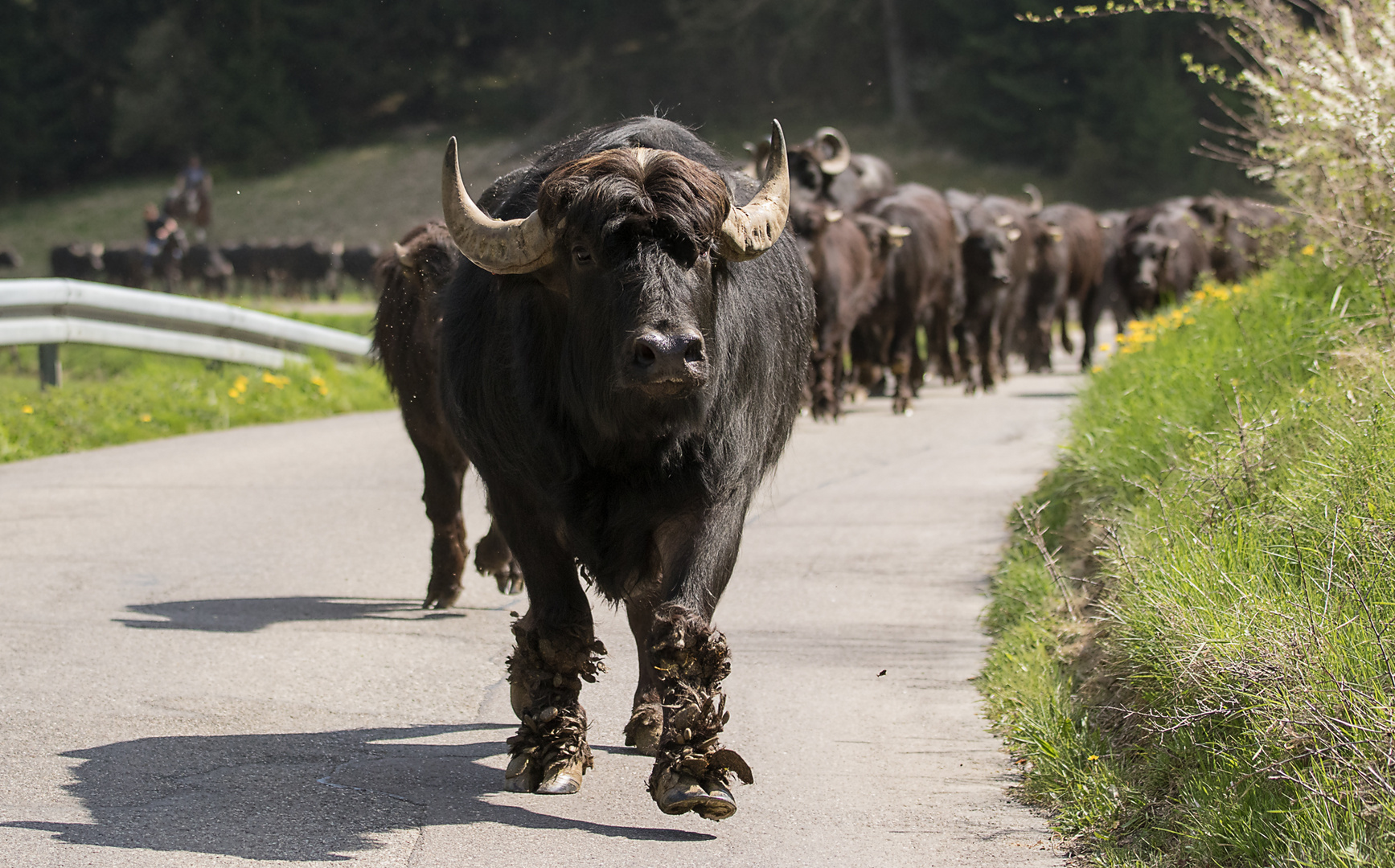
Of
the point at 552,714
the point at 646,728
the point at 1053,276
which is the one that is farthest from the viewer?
the point at 1053,276

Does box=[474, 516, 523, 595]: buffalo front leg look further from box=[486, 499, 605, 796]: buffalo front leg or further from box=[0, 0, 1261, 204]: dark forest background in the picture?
box=[0, 0, 1261, 204]: dark forest background

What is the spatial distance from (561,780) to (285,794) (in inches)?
31.6

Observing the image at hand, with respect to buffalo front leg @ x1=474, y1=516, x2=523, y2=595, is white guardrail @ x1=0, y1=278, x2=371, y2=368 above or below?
above

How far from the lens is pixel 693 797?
418cm

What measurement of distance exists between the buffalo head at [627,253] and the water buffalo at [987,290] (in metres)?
13.9

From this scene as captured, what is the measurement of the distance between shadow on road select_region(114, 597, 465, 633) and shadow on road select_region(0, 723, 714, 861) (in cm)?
173

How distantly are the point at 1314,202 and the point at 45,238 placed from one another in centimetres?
5523

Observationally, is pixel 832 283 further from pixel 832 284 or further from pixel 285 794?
pixel 285 794

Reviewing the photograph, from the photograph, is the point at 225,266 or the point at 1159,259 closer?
the point at 1159,259

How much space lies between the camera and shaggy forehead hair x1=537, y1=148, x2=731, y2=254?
4.39m

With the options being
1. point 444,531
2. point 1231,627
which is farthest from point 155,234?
point 1231,627

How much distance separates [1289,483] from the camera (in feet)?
18.2

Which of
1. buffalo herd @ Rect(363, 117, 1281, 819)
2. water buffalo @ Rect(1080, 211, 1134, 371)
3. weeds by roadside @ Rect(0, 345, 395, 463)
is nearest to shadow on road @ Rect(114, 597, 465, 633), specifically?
buffalo herd @ Rect(363, 117, 1281, 819)

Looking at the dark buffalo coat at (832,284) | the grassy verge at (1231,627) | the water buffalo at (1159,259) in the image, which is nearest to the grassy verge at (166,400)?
the dark buffalo coat at (832,284)
